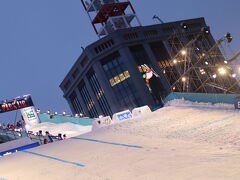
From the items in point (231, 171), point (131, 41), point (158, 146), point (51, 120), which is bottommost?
point (231, 171)

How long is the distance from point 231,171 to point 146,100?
156ft

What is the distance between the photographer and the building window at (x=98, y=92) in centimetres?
6275

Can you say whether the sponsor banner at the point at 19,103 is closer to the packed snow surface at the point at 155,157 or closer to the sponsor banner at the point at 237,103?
the packed snow surface at the point at 155,157

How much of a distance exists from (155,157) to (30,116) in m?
33.8

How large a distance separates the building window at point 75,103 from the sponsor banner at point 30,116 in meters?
36.3

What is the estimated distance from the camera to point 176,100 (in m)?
26.7

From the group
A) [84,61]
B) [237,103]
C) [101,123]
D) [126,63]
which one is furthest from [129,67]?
[237,103]

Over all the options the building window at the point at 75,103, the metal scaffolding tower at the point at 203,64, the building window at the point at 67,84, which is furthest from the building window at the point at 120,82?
the building window at the point at 75,103

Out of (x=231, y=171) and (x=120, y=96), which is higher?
(x=120, y=96)

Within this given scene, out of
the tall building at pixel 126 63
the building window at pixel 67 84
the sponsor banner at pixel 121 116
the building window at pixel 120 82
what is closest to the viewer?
the sponsor banner at pixel 121 116

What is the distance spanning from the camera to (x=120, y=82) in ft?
192

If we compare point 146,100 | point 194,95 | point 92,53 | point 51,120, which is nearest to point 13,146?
point 194,95

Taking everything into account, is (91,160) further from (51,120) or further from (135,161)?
(51,120)

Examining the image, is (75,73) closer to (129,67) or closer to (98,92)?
(98,92)
